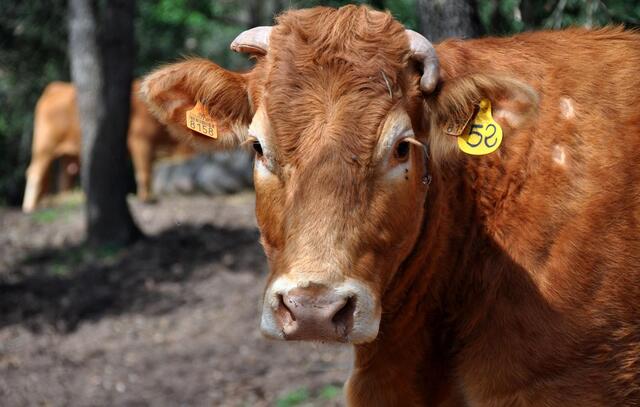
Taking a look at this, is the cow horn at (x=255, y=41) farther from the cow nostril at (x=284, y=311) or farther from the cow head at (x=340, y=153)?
A: the cow nostril at (x=284, y=311)

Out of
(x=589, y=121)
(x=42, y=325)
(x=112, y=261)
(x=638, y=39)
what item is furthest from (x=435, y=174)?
(x=112, y=261)

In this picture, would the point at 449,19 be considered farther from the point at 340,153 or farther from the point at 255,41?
the point at 340,153

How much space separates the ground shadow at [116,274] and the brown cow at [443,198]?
4574 millimetres

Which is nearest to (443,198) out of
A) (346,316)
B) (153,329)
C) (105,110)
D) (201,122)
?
(346,316)

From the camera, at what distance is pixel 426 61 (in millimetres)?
3285

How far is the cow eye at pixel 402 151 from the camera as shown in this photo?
3.14 m

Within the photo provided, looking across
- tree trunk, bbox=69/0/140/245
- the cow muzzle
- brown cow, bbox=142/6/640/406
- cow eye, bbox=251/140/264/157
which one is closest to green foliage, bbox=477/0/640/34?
brown cow, bbox=142/6/640/406

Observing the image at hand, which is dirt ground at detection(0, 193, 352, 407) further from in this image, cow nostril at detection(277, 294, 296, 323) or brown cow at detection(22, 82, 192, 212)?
brown cow at detection(22, 82, 192, 212)

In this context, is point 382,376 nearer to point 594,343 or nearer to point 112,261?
point 594,343

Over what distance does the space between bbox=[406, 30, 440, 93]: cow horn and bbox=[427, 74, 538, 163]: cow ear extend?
6 centimetres

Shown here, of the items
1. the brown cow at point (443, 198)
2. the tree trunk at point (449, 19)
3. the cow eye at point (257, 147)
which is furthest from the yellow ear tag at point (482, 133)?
the tree trunk at point (449, 19)

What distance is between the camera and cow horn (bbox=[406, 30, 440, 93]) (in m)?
3.28

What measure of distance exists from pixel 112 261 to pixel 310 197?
6.93m

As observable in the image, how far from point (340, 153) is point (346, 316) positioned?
54cm
